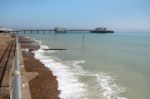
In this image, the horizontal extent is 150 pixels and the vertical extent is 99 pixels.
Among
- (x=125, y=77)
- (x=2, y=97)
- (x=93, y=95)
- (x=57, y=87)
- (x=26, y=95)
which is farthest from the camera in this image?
(x=125, y=77)

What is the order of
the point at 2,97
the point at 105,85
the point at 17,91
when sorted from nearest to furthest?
the point at 17,91, the point at 2,97, the point at 105,85

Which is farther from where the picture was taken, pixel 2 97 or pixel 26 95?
pixel 26 95

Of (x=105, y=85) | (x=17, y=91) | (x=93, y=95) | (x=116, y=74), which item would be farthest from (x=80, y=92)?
(x=17, y=91)

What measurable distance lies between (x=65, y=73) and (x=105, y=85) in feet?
11.1

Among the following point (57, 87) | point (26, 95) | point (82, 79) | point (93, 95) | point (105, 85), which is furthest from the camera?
point (82, 79)

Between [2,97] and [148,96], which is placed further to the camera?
[148,96]

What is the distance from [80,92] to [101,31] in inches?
5283

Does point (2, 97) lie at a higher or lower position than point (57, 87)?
higher

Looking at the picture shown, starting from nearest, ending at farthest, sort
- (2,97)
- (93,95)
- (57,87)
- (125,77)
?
(2,97)
(93,95)
(57,87)
(125,77)

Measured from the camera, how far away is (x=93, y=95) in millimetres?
10438

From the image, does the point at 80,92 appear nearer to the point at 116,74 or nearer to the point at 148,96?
the point at 148,96

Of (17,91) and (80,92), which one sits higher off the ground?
(17,91)

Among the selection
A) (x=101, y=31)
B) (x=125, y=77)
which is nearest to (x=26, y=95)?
(x=125, y=77)

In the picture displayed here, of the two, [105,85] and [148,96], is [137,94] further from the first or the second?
[105,85]
